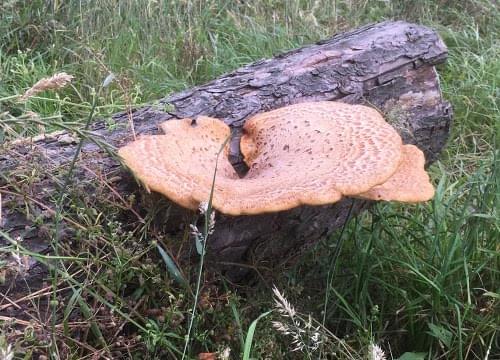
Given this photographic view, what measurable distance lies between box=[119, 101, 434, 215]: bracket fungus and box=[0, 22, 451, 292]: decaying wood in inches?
5.8

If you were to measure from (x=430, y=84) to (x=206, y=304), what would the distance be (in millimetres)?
1869

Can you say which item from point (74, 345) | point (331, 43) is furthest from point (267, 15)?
point (74, 345)

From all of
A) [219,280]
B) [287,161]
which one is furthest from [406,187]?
[219,280]

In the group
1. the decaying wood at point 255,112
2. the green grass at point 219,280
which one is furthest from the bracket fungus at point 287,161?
the green grass at point 219,280

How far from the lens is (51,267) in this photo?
1.95 meters

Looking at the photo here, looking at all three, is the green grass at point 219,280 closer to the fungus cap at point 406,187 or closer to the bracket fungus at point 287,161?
the bracket fungus at point 287,161

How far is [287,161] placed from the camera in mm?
2445

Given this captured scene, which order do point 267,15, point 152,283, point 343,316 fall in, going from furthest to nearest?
1. point 267,15
2. point 343,316
3. point 152,283

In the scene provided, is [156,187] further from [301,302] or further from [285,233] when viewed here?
[301,302]

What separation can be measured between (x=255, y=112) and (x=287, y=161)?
0.56m

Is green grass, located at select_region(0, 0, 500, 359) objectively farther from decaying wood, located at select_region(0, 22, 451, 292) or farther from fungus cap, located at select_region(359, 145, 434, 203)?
fungus cap, located at select_region(359, 145, 434, 203)

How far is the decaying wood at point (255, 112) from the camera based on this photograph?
88.0 inches

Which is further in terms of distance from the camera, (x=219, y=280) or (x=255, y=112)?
(x=255, y=112)

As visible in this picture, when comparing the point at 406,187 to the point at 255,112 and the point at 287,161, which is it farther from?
the point at 255,112
